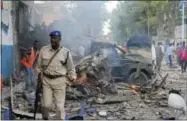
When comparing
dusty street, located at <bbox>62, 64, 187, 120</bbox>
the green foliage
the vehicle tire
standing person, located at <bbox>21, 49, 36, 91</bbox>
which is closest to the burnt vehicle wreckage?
the vehicle tire

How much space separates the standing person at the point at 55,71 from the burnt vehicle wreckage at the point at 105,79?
1.28m

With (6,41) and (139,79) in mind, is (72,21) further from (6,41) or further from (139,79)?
(139,79)

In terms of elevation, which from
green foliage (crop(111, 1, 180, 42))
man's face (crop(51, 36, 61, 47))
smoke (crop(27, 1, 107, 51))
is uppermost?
green foliage (crop(111, 1, 180, 42))

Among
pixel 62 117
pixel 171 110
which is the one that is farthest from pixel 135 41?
pixel 62 117

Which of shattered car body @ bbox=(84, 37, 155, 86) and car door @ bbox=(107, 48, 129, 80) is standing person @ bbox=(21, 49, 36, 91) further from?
car door @ bbox=(107, 48, 129, 80)

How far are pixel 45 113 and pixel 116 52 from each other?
7534 millimetres

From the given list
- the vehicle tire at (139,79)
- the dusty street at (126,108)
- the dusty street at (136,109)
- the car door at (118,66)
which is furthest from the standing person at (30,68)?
the vehicle tire at (139,79)

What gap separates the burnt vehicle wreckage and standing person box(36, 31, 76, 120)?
4.21 ft

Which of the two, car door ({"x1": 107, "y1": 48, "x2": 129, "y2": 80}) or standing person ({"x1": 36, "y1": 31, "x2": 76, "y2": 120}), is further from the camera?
car door ({"x1": 107, "y1": 48, "x2": 129, "y2": 80})

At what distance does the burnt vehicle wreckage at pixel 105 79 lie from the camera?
34.9 ft

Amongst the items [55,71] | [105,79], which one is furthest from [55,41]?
[105,79]

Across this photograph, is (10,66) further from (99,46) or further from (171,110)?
(171,110)

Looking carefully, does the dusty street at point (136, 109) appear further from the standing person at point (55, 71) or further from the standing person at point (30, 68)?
the standing person at point (30, 68)

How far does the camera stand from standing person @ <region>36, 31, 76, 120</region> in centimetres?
670
